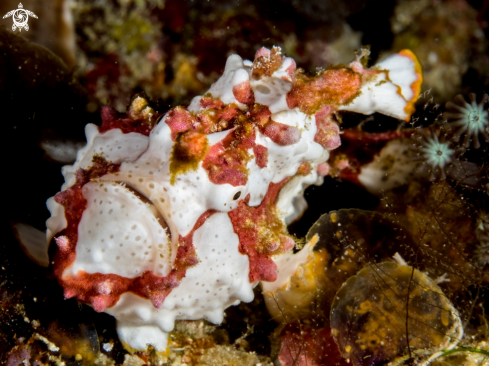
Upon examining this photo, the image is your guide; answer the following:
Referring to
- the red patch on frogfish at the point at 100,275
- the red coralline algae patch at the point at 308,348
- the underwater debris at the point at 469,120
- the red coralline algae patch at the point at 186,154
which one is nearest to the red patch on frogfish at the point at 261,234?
the red patch on frogfish at the point at 100,275

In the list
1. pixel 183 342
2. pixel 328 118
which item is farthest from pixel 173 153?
pixel 183 342

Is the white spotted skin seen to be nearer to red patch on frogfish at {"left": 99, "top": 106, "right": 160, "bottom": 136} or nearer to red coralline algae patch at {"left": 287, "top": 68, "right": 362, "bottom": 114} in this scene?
red patch on frogfish at {"left": 99, "top": 106, "right": 160, "bottom": 136}

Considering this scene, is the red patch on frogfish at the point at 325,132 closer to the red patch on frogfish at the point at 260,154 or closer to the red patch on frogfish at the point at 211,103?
the red patch on frogfish at the point at 260,154

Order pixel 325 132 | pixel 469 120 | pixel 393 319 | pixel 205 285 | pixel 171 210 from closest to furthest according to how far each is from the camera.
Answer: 1. pixel 171 210
2. pixel 205 285
3. pixel 393 319
4. pixel 325 132
5. pixel 469 120

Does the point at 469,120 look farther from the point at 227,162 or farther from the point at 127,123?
the point at 127,123

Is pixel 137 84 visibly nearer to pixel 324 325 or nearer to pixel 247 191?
pixel 247 191

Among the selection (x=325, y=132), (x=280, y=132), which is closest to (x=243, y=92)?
(x=280, y=132)
